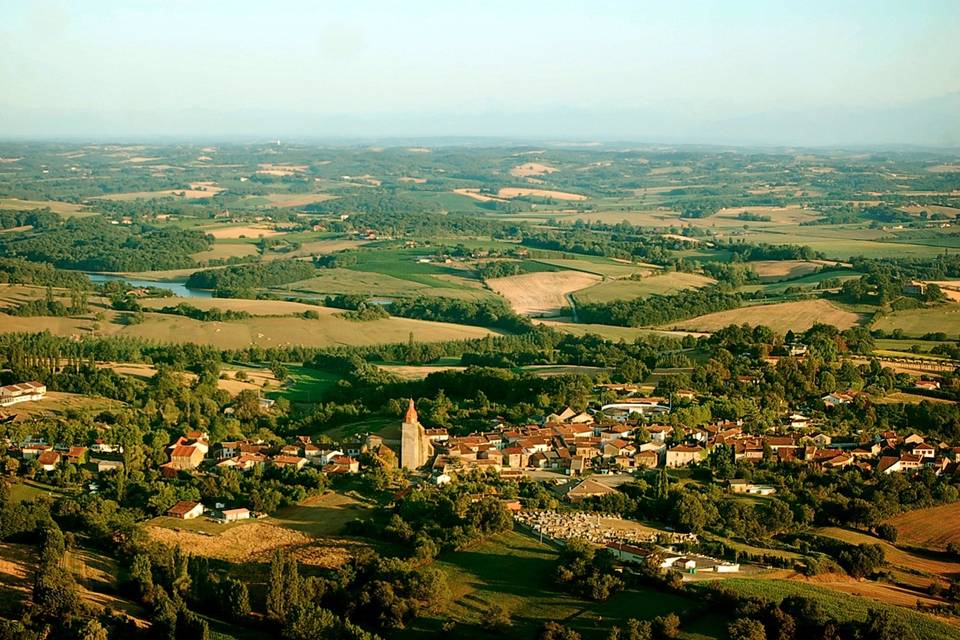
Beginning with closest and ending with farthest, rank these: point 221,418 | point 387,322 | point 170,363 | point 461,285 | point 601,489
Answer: point 601,489, point 221,418, point 170,363, point 387,322, point 461,285

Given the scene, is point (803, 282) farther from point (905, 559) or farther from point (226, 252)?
point (905, 559)

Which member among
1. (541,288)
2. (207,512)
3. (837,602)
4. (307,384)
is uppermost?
(837,602)

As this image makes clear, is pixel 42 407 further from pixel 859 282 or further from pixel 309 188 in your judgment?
pixel 309 188

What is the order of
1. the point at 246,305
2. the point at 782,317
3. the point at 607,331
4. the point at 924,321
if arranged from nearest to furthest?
the point at 924,321
the point at 782,317
the point at 607,331
the point at 246,305

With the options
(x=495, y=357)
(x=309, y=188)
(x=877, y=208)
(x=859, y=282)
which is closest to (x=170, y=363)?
(x=495, y=357)

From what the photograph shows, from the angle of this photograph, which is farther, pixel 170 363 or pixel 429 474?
pixel 170 363

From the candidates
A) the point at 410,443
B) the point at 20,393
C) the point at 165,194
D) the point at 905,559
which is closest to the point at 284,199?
the point at 165,194

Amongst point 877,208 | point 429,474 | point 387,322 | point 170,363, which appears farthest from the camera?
point 877,208

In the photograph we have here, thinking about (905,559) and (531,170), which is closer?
(905,559)
